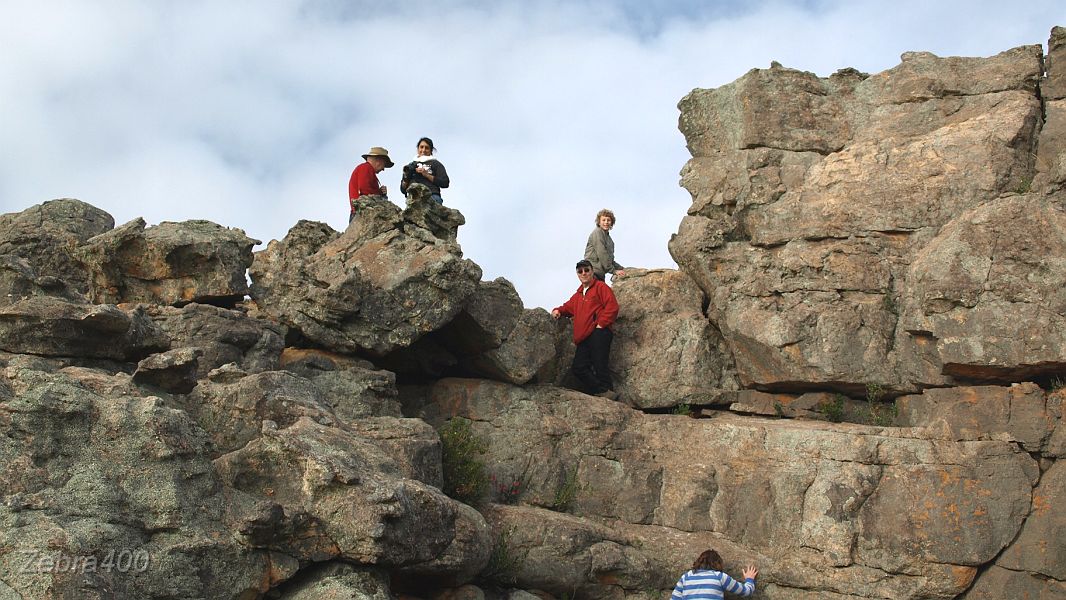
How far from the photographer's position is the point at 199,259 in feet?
52.0

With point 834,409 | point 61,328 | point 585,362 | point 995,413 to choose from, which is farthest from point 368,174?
point 995,413

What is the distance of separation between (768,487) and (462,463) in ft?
14.0

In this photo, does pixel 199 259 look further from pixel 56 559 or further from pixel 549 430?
pixel 56 559

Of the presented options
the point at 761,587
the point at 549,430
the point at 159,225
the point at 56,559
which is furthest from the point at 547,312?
the point at 56,559

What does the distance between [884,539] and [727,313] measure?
4.36 m

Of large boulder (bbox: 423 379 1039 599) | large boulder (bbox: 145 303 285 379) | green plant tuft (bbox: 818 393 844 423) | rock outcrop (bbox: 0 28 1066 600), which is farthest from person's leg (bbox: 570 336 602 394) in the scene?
large boulder (bbox: 145 303 285 379)

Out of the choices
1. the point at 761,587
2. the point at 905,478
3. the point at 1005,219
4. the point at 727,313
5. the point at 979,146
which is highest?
the point at 979,146

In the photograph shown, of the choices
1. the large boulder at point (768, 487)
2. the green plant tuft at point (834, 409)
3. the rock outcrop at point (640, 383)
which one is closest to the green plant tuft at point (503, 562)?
the rock outcrop at point (640, 383)

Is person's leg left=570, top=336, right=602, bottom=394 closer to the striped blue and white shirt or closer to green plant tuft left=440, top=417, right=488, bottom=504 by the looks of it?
green plant tuft left=440, top=417, right=488, bottom=504

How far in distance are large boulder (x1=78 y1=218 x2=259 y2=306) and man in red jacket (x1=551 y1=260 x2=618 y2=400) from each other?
534cm

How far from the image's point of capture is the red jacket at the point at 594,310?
53.5 ft

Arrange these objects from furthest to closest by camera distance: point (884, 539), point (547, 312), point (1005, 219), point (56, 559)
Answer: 1. point (547, 312)
2. point (1005, 219)
3. point (884, 539)
4. point (56, 559)

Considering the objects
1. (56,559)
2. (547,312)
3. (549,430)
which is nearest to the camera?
(56,559)

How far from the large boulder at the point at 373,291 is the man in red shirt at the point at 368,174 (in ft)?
5.55
